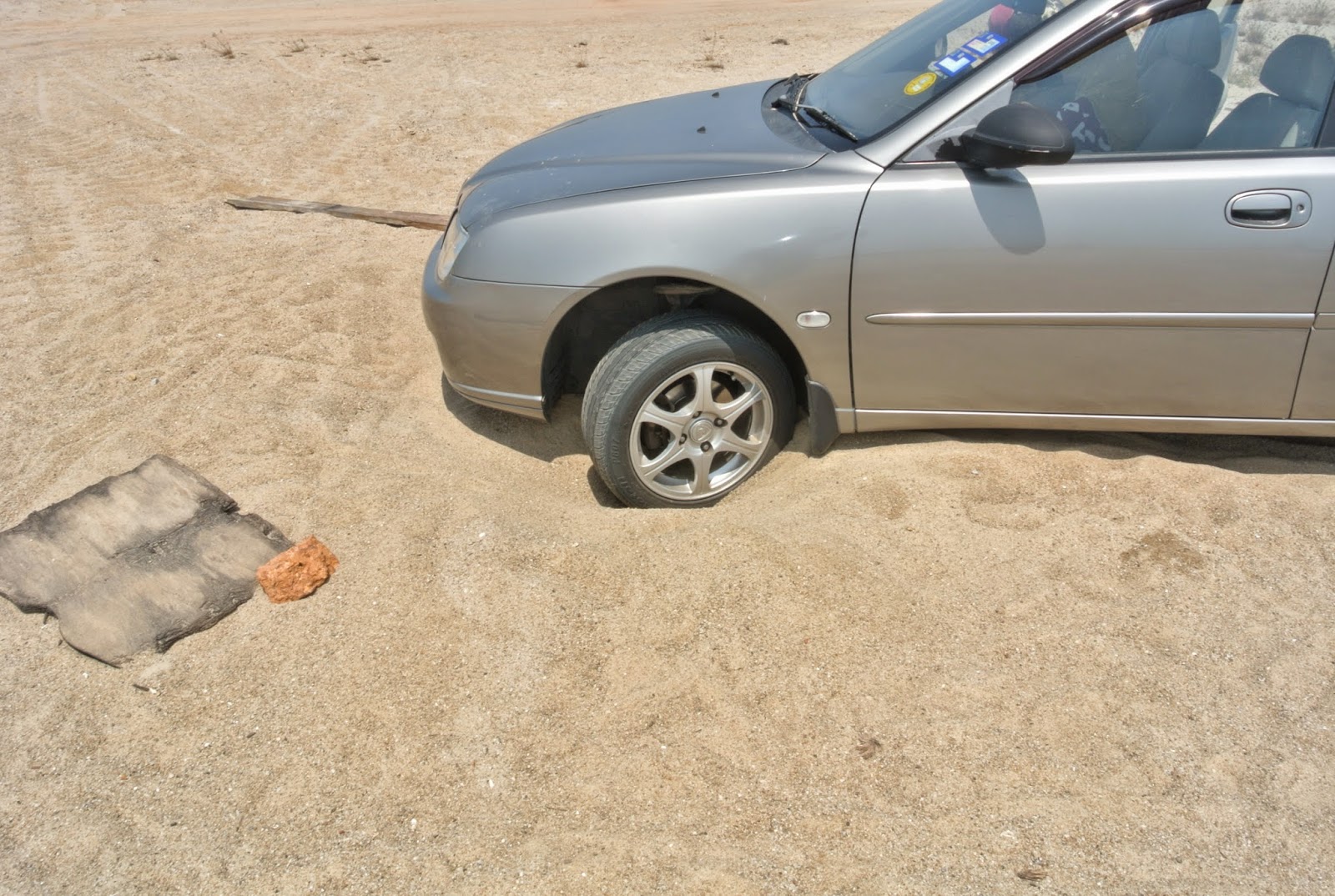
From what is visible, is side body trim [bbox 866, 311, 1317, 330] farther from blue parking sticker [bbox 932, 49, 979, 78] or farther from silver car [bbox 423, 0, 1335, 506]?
blue parking sticker [bbox 932, 49, 979, 78]

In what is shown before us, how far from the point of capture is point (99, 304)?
5.37 meters

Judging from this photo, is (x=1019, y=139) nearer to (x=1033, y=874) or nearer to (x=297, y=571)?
(x=1033, y=874)

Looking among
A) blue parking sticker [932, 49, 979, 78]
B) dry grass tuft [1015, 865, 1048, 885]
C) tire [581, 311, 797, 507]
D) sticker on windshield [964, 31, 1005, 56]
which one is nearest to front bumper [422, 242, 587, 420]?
tire [581, 311, 797, 507]

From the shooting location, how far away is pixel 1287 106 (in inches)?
129

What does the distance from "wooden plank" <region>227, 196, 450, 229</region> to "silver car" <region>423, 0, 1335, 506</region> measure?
A: 8.86ft

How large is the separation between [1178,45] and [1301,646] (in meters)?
1.91

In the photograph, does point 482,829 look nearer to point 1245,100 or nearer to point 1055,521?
point 1055,521

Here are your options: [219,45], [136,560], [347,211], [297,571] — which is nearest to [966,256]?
[297,571]

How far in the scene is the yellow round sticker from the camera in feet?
11.6

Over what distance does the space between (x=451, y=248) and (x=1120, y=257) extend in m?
2.36

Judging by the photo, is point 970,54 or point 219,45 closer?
Answer: point 970,54

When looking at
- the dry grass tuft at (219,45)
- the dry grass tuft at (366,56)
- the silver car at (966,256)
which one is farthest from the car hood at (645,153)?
the dry grass tuft at (219,45)

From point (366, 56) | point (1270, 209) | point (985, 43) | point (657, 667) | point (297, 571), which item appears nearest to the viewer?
point (657, 667)

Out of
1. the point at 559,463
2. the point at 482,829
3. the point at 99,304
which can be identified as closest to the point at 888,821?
the point at 482,829
